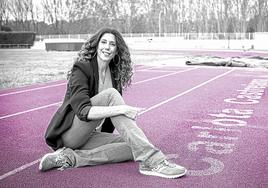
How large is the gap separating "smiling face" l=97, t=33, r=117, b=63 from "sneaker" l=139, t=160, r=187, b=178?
1.05 meters

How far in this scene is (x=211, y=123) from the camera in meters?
5.86

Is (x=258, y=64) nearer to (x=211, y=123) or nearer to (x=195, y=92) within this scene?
(x=195, y=92)

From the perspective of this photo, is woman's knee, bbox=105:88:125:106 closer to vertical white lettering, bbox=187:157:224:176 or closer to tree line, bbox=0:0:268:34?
vertical white lettering, bbox=187:157:224:176

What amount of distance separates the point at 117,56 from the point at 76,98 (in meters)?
0.68

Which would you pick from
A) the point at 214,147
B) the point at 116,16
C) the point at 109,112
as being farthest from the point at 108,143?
the point at 116,16

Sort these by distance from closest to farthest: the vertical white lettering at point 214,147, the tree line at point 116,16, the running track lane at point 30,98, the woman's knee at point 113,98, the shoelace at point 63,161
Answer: the woman's knee at point 113,98 → the shoelace at point 63,161 → the vertical white lettering at point 214,147 → the running track lane at point 30,98 → the tree line at point 116,16

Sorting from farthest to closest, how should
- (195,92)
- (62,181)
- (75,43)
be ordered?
(75,43)
(195,92)
(62,181)

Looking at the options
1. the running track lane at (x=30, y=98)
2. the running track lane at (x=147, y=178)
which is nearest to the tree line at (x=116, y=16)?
the running track lane at (x=30, y=98)

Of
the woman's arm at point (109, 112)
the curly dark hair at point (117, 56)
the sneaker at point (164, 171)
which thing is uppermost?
the curly dark hair at point (117, 56)

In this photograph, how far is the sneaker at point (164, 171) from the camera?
3.41 metres

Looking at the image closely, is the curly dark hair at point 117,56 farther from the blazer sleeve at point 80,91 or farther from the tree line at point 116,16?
the tree line at point 116,16

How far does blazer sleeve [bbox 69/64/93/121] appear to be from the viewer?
3359 millimetres

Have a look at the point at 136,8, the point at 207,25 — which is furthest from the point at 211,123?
the point at 136,8

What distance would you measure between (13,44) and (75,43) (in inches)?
537
